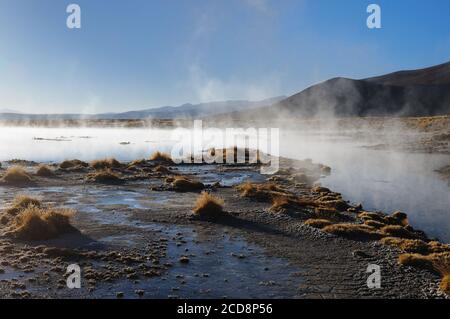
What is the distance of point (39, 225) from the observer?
Answer: 17344 millimetres

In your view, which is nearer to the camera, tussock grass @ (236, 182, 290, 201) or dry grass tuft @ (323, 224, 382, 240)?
dry grass tuft @ (323, 224, 382, 240)

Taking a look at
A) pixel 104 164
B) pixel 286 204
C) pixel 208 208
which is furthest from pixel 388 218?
pixel 104 164

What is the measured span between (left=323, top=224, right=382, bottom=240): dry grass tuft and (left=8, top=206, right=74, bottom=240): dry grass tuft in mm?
10707

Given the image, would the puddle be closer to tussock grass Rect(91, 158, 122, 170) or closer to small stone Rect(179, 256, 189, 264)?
small stone Rect(179, 256, 189, 264)

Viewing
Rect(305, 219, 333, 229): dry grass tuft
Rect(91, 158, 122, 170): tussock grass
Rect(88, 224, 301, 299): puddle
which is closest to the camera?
Rect(88, 224, 301, 299): puddle

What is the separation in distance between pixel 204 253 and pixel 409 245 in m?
7.49

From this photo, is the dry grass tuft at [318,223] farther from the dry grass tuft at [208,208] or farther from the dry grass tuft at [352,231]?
the dry grass tuft at [208,208]

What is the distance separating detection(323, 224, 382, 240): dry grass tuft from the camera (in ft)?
60.5

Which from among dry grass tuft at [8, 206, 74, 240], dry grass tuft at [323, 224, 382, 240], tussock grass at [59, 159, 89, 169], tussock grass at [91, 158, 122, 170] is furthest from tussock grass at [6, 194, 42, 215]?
tussock grass at [91, 158, 122, 170]

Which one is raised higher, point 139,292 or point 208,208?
point 208,208

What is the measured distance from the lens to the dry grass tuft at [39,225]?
17.1 meters

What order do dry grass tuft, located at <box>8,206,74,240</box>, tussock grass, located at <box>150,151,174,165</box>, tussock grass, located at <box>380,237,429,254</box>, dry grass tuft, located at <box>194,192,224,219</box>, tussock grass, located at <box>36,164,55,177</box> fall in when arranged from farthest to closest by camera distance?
tussock grass, located at <box>150,151,174,165</box> → tussock grass, located at <box>36,164,55,177</box> → dry grass tuft, located at <box>194,192,224,219</box> → dry grass tuft, located at <box>8,206,74,240</box> → tussock grass, located at <box>380,237,429,254</box>

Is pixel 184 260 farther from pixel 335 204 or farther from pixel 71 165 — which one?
pixel 71 165

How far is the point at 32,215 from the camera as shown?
1756cm
